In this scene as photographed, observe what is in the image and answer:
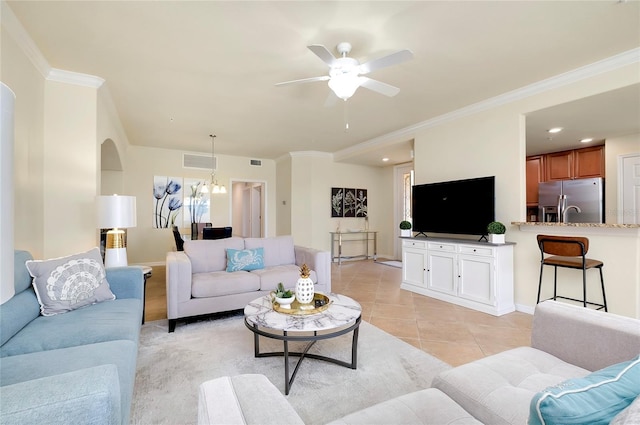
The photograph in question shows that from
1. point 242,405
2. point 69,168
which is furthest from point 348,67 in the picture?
point 69,168

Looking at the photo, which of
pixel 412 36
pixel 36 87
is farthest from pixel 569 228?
pixel 36 87

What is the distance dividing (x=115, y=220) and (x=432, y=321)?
3.50 m

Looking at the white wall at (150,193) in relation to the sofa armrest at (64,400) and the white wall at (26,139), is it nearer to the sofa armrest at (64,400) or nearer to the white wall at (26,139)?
the white wall at (26,139)

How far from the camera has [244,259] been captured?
352 cm

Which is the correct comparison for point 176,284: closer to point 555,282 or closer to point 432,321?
point 432,321

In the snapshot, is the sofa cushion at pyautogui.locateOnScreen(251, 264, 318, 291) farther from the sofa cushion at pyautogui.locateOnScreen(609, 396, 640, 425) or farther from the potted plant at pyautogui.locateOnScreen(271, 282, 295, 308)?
the sofa cushion at pyautogui.locateOnScreen(609, 396, 640, 425)

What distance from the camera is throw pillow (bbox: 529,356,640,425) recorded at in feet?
1.99

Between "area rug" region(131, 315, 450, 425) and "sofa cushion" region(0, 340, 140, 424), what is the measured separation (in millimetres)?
449

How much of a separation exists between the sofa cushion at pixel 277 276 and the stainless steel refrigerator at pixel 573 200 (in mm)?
4614

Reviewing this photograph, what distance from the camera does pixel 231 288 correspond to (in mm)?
3115

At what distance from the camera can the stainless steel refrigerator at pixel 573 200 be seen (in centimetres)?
473

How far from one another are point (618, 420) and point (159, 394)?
7.20 feet

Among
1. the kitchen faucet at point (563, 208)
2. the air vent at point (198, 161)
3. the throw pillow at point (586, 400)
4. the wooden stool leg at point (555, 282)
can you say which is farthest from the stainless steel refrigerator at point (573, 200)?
the air vent at point (198, 161)

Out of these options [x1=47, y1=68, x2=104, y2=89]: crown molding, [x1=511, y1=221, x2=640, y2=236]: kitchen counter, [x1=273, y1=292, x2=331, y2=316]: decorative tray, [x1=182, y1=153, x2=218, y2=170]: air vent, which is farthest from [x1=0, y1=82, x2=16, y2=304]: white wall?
[x1=182, y1=153, x2=218, y2=170]: air vent
